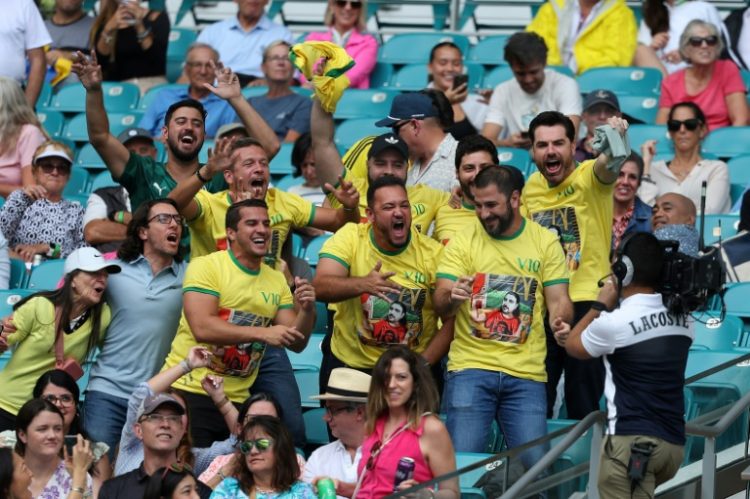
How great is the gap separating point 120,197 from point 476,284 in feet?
9.32

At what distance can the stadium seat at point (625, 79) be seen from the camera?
37.6 feet

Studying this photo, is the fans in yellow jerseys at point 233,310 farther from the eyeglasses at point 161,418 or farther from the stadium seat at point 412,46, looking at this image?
the stadium seat at point 412,46

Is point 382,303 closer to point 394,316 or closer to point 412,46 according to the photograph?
point 394,316

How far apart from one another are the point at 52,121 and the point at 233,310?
528 centimetres

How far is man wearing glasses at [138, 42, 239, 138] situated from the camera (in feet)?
37.2

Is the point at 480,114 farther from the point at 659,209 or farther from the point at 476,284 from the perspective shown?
the point at 476,284

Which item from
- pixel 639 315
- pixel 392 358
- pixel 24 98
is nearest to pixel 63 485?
pixel 392 358

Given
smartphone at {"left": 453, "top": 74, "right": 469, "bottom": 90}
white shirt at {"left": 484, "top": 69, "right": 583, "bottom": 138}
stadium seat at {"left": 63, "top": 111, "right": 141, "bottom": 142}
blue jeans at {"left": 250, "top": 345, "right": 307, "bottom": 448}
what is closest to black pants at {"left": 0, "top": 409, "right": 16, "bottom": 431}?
blue jeans at {"left": 250, "top": 345, "right": 307, "bottom": 448}

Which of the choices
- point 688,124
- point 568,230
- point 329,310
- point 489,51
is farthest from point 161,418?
point 489,51

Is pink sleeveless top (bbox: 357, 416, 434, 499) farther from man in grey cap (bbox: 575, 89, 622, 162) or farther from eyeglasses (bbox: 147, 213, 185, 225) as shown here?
man in grey cap (bbox: 575, 89, 622, 162)

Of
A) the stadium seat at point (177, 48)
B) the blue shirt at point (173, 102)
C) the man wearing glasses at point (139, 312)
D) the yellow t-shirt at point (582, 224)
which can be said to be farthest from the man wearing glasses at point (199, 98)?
the yellow t-shirt at point (582, 224)

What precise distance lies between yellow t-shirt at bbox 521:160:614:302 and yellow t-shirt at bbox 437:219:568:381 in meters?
0.37

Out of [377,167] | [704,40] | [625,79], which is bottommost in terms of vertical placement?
[377,167]

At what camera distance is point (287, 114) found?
11.0 m
